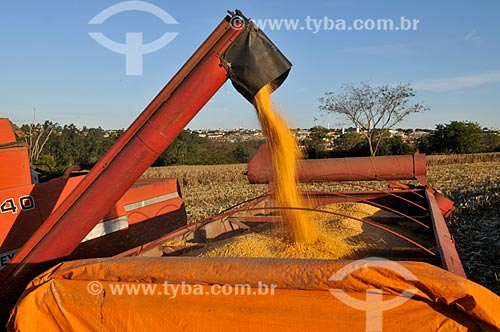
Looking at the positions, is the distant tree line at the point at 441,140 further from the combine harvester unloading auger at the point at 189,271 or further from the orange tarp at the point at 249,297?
the orange tarp at the point at 249,297

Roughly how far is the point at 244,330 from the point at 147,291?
0.44 meters

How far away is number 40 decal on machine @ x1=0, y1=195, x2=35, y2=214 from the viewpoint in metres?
2.82

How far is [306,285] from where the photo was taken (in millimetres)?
1674

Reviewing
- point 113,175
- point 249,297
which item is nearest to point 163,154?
point 113,175

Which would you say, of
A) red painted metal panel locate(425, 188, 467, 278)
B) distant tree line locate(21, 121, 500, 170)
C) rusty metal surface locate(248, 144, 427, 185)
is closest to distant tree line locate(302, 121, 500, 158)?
distant tree line locate(21, 121, 500, 170)

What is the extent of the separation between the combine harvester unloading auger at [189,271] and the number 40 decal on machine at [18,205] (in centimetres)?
1

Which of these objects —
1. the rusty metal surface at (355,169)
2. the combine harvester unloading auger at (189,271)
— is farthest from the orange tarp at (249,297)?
the rusty metal surface at (355,169)

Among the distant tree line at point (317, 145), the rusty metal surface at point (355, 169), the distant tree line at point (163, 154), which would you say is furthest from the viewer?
the distant tree line at point (163, 154)

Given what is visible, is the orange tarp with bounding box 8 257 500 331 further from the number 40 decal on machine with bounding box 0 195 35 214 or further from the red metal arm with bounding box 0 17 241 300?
the number 40 decal on machine with bounding box 0 195 35 214

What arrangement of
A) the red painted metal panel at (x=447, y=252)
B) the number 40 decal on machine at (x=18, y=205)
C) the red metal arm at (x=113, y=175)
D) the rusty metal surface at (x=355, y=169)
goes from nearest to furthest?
the red painted metal panel at (x=447, y=252)
the red metal arm at (x=113, y=175)
the number 40 decal on machine at (x=18, y=205)
the rusty metal surface at (x=355, y=169)

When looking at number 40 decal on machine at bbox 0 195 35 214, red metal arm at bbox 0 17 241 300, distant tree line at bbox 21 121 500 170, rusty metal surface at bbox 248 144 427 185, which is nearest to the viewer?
red metal arm at bbox 0 17 241 300

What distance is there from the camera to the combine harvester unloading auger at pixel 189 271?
1.61m

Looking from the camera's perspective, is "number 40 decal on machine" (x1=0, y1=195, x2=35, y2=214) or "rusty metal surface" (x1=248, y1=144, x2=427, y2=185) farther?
"rusty metal surface" (x1=248, y1=144, x2=427, y2=185)

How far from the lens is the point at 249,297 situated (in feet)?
5.74
